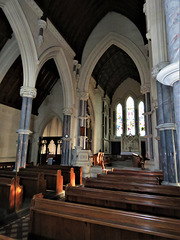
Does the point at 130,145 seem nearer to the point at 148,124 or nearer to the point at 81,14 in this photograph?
the point at 148,124

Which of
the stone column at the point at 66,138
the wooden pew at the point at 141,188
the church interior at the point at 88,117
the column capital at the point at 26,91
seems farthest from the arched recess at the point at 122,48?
the wooden pew at the point at 141,188

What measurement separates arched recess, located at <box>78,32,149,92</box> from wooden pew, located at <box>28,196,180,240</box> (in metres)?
9.16

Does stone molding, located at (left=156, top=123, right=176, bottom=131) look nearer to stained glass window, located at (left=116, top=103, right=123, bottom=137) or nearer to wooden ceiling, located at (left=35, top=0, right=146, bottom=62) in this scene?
wooden ceiling, located at (left=35, top=0, right=146, bottom=62)

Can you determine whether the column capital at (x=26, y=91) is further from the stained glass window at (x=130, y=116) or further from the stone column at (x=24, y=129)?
the stained glass window at (x=130, y=116)

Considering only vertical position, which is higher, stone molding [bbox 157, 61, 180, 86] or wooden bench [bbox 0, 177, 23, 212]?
stone molding [bbox 157, 61, 180, 86]

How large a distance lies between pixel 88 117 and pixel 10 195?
896cm

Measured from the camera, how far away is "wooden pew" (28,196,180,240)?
1.37 m

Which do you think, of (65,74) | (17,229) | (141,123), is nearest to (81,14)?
(65,74)

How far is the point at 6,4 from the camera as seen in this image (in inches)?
250

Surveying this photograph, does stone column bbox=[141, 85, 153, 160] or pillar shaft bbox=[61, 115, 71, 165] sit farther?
pillar shaft bbox=[61, 115, 71, 165]

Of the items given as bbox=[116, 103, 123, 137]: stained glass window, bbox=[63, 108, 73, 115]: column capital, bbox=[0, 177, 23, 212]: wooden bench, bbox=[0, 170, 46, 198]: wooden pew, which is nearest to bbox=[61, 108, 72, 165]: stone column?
bbox=[63, 108, 73, 115]: column capital

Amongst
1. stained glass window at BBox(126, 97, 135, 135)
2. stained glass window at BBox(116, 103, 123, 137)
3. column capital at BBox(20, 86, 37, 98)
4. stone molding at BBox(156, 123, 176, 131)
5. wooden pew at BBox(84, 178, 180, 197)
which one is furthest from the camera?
stained glass window at BBox(116, 103, 123, 137)

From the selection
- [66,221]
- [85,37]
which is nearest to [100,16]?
[85,37]

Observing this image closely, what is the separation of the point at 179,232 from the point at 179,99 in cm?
134
